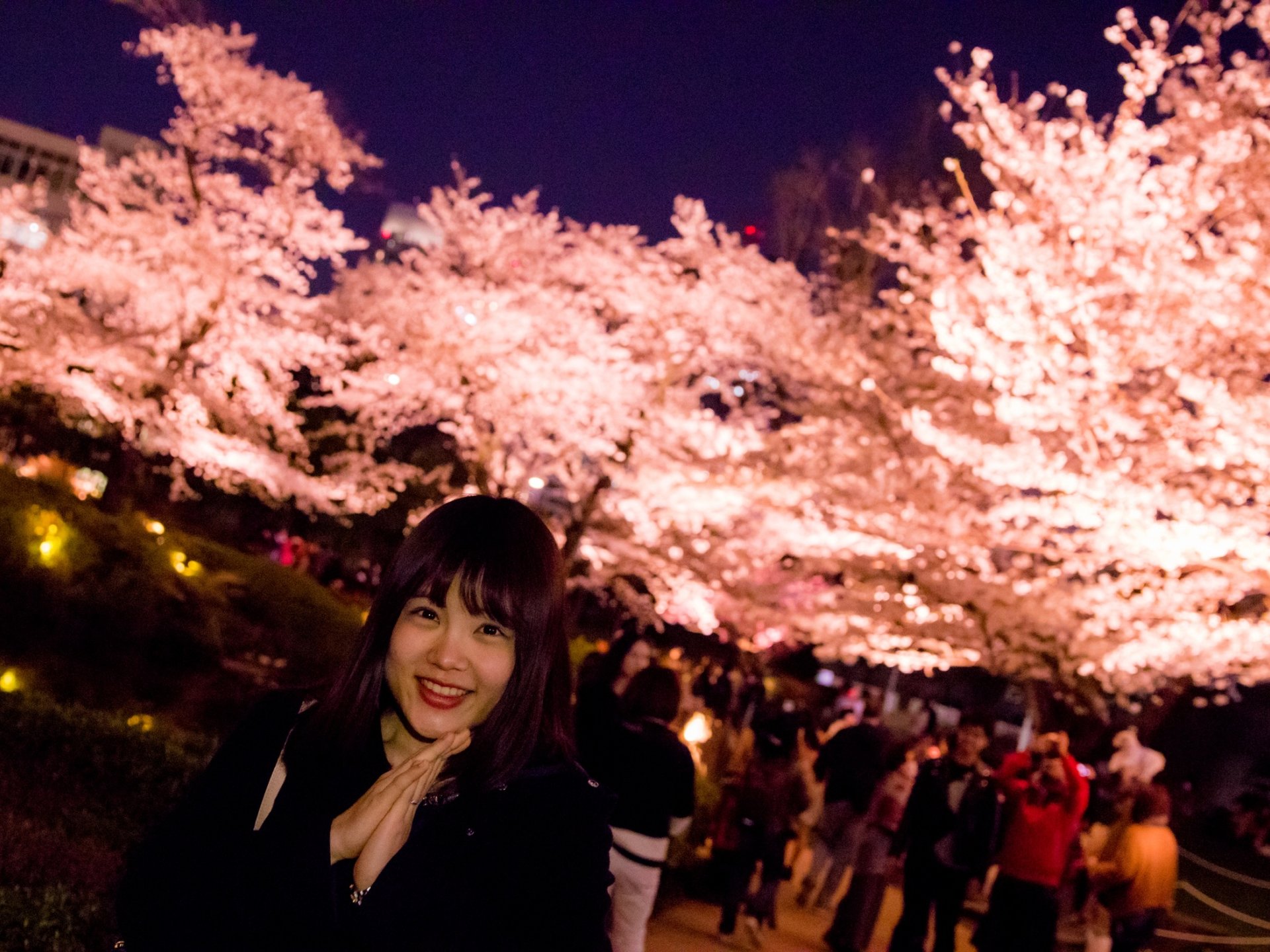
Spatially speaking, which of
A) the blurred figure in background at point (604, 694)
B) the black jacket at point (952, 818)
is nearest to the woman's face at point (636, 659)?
the blurred figure in background at point (604, 694)

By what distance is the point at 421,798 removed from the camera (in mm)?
1656

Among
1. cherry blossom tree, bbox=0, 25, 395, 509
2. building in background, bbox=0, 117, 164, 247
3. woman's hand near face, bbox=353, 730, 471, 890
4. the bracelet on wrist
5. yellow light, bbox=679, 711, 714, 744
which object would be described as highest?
building in background, bbox=0, 117, 164, 247

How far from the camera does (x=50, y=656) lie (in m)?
9.88

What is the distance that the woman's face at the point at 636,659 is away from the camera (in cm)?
523

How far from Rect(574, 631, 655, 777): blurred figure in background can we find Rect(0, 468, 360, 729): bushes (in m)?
6.06

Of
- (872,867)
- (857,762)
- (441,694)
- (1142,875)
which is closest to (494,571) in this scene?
(441,694)

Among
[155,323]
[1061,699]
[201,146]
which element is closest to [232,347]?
[155,323]

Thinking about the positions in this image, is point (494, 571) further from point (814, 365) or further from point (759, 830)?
point (814, 365)

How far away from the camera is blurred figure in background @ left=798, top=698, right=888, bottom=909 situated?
8000 millimetres

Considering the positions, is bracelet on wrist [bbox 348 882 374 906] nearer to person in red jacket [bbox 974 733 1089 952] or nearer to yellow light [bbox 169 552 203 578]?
person in red jacket [bbox 974 733 1089 952]

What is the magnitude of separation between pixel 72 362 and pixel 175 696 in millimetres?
4376

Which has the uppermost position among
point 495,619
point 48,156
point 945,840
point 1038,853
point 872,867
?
point 48,156

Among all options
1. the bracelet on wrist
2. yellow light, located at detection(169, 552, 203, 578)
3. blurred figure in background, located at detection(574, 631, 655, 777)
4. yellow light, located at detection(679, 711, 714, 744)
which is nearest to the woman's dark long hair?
the bracelet on wrist

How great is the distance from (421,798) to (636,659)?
12.0 ft
